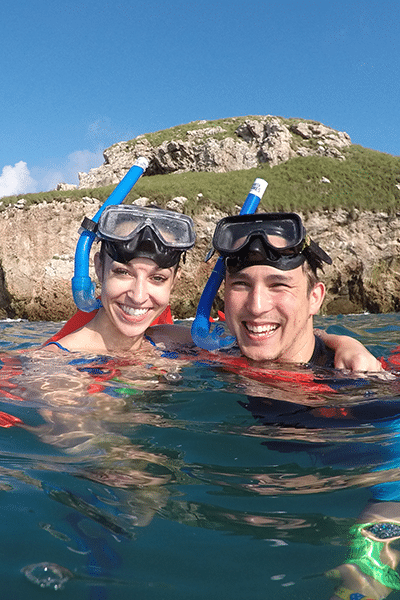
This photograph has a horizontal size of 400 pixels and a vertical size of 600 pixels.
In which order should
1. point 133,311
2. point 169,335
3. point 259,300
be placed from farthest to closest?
point 169,335, point 133,311, point 259,300

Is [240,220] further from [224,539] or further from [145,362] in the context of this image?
[224,539]

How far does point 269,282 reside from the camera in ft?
9.97

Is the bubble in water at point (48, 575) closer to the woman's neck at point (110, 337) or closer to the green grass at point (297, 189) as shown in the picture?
the woman's neck at point (110, 337)

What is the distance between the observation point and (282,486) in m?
1.67

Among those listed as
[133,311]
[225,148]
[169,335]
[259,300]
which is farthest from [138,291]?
[225,148]

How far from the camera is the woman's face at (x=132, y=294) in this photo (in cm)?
335

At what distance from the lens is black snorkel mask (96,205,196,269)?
11.1ft

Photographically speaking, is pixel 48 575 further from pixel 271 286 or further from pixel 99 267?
pixel 99 267

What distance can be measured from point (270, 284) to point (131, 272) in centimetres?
101

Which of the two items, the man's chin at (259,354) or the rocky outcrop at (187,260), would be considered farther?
the rocky outcrop at (187,260)

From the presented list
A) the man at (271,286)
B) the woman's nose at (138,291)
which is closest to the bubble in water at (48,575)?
the man at (271,286)

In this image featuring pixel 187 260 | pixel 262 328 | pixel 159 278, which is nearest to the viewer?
pixel 262 328

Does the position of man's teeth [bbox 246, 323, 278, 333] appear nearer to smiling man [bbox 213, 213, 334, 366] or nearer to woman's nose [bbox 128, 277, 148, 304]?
smiling man [bbox 213, 213, 334, 366]

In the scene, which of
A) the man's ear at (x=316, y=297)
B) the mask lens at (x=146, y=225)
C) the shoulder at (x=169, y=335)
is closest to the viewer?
the man's ear at (x=316, y=297)
